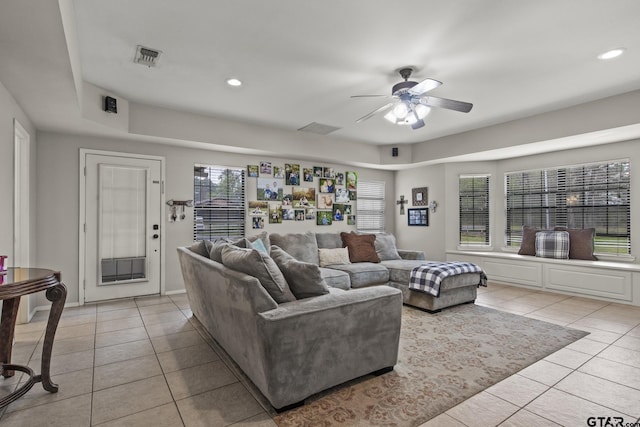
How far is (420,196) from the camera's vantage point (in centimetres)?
709

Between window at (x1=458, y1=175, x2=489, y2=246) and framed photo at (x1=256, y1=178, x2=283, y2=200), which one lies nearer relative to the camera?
framed photo at (x1=256, y1=178, x2=283, y2=200)

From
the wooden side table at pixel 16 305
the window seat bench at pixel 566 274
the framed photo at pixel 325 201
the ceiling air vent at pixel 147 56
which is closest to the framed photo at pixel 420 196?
the window seat bench at pixel 566 274

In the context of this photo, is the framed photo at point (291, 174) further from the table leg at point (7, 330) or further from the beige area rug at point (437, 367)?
the table leg at point (7, 330)

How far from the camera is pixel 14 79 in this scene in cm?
276

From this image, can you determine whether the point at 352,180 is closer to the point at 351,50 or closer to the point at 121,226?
the point at 351,50

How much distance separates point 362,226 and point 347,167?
1360 mm

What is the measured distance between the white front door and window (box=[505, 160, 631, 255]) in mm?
6387

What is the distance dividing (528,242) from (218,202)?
18.2 ft

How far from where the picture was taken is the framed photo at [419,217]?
696 cm

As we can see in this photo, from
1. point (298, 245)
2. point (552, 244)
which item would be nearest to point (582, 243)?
point (552, 244)

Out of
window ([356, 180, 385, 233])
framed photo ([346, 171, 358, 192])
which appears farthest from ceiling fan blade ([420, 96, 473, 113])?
window ([356, 180, 385, 233])

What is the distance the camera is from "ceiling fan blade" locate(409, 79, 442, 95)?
291 centimetres

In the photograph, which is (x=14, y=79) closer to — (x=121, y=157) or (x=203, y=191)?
(x=121, y=157)

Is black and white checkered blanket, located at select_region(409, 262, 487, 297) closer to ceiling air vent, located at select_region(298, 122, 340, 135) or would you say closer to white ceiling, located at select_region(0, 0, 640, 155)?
white ceiling, located at select_region(0, 0, 640, 155)
